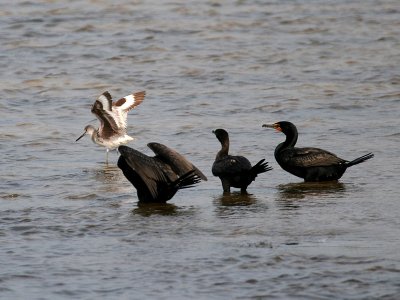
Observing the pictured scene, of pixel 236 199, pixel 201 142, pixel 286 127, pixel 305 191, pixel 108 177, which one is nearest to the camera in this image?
pixel 236 199

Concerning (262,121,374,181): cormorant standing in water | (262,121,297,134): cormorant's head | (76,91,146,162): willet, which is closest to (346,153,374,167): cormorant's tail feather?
(262,121,374,181): cormorant standing in water

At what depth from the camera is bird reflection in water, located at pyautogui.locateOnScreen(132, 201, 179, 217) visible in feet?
33.4

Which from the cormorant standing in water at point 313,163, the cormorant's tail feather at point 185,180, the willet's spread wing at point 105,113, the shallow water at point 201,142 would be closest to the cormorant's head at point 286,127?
the cormorant standing in water at point 313,163

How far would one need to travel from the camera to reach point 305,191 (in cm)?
1110

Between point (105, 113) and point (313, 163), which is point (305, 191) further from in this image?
point (105, 113)

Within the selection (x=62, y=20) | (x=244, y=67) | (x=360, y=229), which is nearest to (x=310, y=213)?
(x=360, y=229)

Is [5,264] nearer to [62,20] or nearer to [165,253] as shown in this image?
[165,253]

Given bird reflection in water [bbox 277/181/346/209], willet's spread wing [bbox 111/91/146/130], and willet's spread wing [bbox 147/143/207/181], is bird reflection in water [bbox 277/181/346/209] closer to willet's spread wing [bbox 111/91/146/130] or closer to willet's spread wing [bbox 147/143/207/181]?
willet's spread wing [bbox 147/143/207/181]

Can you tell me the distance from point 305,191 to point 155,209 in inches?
62.0

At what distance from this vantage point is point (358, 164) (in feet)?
40.5

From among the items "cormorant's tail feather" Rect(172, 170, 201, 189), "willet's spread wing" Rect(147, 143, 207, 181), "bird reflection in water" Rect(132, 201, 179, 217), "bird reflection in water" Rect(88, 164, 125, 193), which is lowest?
"bird reflection in water" Rect(88, 164, 125, 193)

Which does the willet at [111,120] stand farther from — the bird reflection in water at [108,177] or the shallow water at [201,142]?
the bird reflection in water at [108,177]

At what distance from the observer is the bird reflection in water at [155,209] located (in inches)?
401

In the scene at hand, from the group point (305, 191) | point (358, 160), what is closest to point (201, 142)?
point (358, 160)
